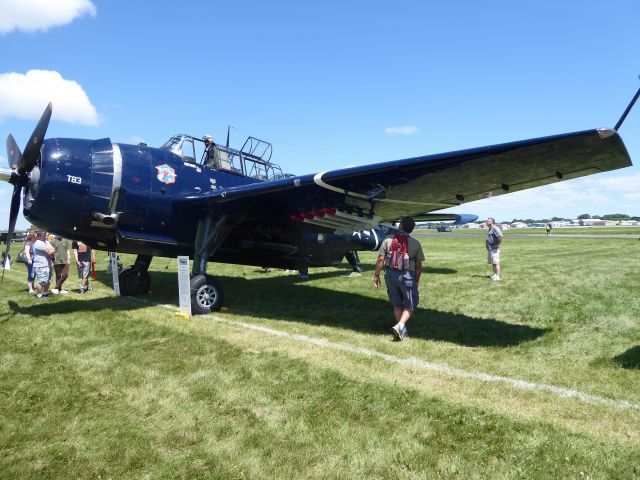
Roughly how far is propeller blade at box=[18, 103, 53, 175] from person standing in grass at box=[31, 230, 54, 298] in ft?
13.8

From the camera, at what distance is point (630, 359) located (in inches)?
200

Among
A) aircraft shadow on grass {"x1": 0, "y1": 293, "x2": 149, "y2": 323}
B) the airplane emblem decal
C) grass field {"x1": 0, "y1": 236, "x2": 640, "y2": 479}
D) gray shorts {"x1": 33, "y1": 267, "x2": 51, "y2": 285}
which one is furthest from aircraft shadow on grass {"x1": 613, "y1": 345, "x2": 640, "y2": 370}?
gray shorts {"x1": 33, "y1": 267, "x2": 51, "y2": 285}

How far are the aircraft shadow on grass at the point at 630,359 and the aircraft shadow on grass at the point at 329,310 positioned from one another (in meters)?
1.15

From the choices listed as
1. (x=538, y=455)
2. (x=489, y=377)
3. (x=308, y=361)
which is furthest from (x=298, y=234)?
(x=538, y=455)

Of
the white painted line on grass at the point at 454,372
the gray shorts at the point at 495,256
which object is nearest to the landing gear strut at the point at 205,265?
the white painted line on grass at the point at 454,372

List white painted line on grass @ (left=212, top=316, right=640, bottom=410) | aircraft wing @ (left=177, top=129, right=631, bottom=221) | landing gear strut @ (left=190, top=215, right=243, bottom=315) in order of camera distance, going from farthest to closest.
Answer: landing gear strut @ (left=190, top=215, right=243, bottom=315)
aircraft wing @ (left=177, top=129, right=631, bottom=221)
white painted line on grass @ (left=212, top=316, right=640, bottom=410)

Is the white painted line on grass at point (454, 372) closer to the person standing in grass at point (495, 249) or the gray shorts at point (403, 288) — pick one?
the gray shorts at point (403, 288)

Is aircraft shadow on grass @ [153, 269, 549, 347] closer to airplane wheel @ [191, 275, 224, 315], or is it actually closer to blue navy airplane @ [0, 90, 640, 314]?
airplane wheel @ [191, 275, 224, 315]

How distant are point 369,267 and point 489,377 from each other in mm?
12082

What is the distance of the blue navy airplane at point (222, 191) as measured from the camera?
593 centimetres

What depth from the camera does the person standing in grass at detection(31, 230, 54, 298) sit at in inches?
413

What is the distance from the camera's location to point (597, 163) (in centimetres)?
556

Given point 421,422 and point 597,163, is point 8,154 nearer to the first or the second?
point 421,422

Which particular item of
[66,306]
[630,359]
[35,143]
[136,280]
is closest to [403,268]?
[630,359]
